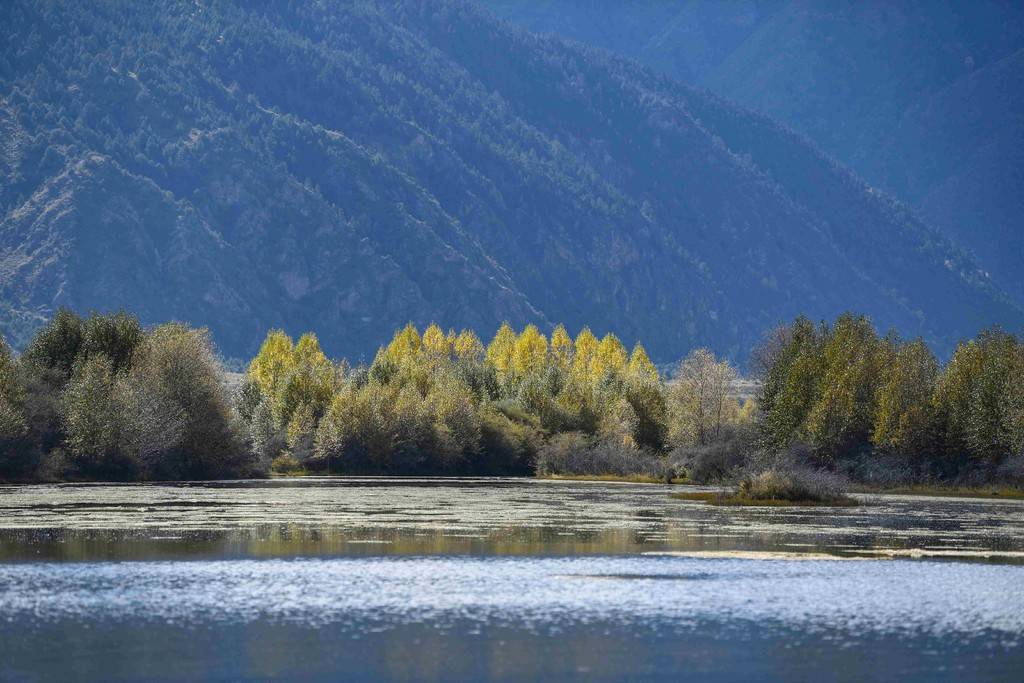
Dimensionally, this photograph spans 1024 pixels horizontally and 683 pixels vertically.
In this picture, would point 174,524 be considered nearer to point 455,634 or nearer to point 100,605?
point 100,605

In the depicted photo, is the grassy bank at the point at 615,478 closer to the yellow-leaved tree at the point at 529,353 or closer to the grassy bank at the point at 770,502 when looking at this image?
the grassy bank at the point at 770,502

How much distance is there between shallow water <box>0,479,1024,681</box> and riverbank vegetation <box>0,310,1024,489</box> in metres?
26.2

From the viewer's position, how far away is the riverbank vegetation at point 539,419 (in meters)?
93.8

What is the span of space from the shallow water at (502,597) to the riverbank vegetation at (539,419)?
26.2m

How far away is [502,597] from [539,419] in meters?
89.0

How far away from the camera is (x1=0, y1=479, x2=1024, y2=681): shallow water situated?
31625 mm

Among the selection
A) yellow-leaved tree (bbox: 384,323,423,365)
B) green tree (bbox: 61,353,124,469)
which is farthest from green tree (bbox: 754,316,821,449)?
yellow-leaved tree (bbox: 384,323,423,365)

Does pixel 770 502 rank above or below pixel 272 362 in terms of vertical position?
below

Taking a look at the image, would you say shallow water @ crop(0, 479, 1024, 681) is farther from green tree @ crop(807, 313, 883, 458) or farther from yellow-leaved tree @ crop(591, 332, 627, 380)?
yellow-leaved tree @ crop(591, 332, 627, 380)

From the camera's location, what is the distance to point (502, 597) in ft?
132

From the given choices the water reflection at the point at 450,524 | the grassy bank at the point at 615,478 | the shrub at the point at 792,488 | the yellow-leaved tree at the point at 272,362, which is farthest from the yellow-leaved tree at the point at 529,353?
the shrub at the point at 792,488

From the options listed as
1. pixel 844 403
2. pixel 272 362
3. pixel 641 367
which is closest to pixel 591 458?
pixel 844 403

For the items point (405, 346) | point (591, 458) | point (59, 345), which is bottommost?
point (591, 458)

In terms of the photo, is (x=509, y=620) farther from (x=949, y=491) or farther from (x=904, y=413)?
(x=904, y=413)
